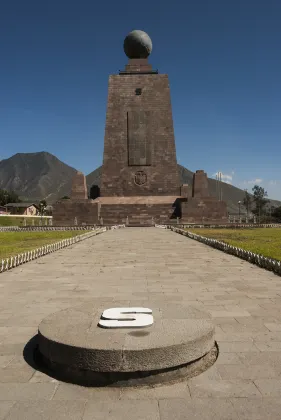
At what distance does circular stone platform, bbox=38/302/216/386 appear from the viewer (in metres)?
4.25

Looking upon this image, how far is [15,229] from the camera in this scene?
42.5 meters

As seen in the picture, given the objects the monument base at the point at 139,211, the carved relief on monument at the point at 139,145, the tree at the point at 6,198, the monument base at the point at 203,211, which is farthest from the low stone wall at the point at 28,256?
the tree at the point at 6,198

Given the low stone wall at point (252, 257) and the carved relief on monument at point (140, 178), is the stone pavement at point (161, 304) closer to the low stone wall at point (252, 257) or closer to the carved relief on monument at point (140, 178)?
the low stone wall at point (252, 257)

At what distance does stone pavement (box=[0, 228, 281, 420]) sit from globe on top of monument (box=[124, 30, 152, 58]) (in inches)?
1791

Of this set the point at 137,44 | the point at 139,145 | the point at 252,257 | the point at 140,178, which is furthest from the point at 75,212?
the point at 252,257

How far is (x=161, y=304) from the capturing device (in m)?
6.54

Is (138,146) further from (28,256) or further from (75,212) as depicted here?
(28,256)

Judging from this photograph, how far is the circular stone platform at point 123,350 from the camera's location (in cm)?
425

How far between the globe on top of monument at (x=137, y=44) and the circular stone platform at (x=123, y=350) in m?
52.9

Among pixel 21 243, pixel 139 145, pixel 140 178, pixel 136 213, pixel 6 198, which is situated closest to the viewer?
pixel 21 243

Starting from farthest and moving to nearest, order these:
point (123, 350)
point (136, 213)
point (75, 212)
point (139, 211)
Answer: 1. point (139, 211)
2. point (136, 213)
3. point (75, 212)
4. point (123, 350)

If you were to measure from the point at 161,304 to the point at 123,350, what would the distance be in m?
2.37

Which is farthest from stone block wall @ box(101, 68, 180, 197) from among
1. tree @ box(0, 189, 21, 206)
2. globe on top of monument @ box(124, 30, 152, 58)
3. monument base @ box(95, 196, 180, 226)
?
tree @ box(0, 189, 21, 206)

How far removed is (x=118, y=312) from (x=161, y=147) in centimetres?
4518
